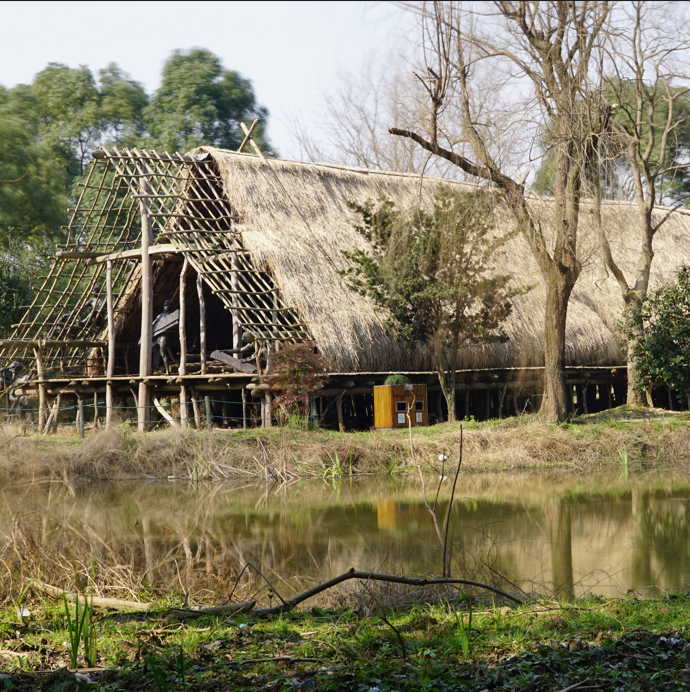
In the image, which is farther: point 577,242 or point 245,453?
point 577,242

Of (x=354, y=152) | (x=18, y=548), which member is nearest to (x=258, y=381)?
(x=18, y=548)

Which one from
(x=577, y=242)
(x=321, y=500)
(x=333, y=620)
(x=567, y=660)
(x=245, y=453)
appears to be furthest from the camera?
(x=577, y=242)

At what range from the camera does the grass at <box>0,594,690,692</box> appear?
3.83 metres

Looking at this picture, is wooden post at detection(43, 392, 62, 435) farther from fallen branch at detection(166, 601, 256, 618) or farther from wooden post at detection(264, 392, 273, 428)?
fallen branch at detection(166, 601, 256, 618)

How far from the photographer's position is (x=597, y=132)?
13031 millimetres

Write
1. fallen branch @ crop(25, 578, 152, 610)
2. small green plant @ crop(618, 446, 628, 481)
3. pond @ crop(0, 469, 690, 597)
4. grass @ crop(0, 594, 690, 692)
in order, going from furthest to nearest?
Result: small green plant @ crop(618, 446, 628, 481), pond @ crop(0, 469, 690, 597), fallen branch @ crop(25, 578, 152, 610), grass @ crop(0, 594, 690, 692)

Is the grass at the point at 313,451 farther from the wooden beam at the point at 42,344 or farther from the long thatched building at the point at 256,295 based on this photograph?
the wooden beam at the point at 42,344

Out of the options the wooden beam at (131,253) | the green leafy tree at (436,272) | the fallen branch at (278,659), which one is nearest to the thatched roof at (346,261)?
the green leafy tree at (436,272)

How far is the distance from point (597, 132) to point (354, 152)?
19401 mm

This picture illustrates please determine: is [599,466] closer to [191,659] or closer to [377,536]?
[377,536]

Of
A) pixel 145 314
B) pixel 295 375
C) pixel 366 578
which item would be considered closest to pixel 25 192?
pixel 145 314

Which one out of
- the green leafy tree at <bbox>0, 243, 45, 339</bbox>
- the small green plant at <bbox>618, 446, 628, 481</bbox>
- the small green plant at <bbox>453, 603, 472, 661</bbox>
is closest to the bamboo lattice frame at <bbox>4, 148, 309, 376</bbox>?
the green leafy tree at <bbox>0, 243, 45, 339</bbox>

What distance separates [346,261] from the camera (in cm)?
1738

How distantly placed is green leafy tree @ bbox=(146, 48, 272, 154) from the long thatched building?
13.4 meters
